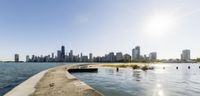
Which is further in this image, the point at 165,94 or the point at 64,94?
the point at 165,94

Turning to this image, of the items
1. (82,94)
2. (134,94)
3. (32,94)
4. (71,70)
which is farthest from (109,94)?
(71,70)

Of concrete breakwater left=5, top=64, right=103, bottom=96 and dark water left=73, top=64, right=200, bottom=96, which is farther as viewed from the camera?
dark water left=73, top=64, right=200, bottom=96

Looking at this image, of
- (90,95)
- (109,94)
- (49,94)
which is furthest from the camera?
(109,94)

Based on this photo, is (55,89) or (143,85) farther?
(143,85)

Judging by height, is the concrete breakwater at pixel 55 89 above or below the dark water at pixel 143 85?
above

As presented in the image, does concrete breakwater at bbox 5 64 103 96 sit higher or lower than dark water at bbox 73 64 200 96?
higher

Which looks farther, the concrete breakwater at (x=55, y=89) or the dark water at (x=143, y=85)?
the dark water at (x=143, y=85)

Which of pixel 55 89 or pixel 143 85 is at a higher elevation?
pixel 55 89

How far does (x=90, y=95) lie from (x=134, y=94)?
12.3 metres

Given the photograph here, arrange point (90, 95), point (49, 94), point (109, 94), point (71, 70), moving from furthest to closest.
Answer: point (71, 70) → point (109, 94) → point (49, 94) → point (90, 95)

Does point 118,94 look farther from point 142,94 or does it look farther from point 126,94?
point 142,94

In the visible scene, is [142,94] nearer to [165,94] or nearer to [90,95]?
[165,94]

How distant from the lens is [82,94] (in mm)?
23906

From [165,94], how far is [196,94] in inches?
204
